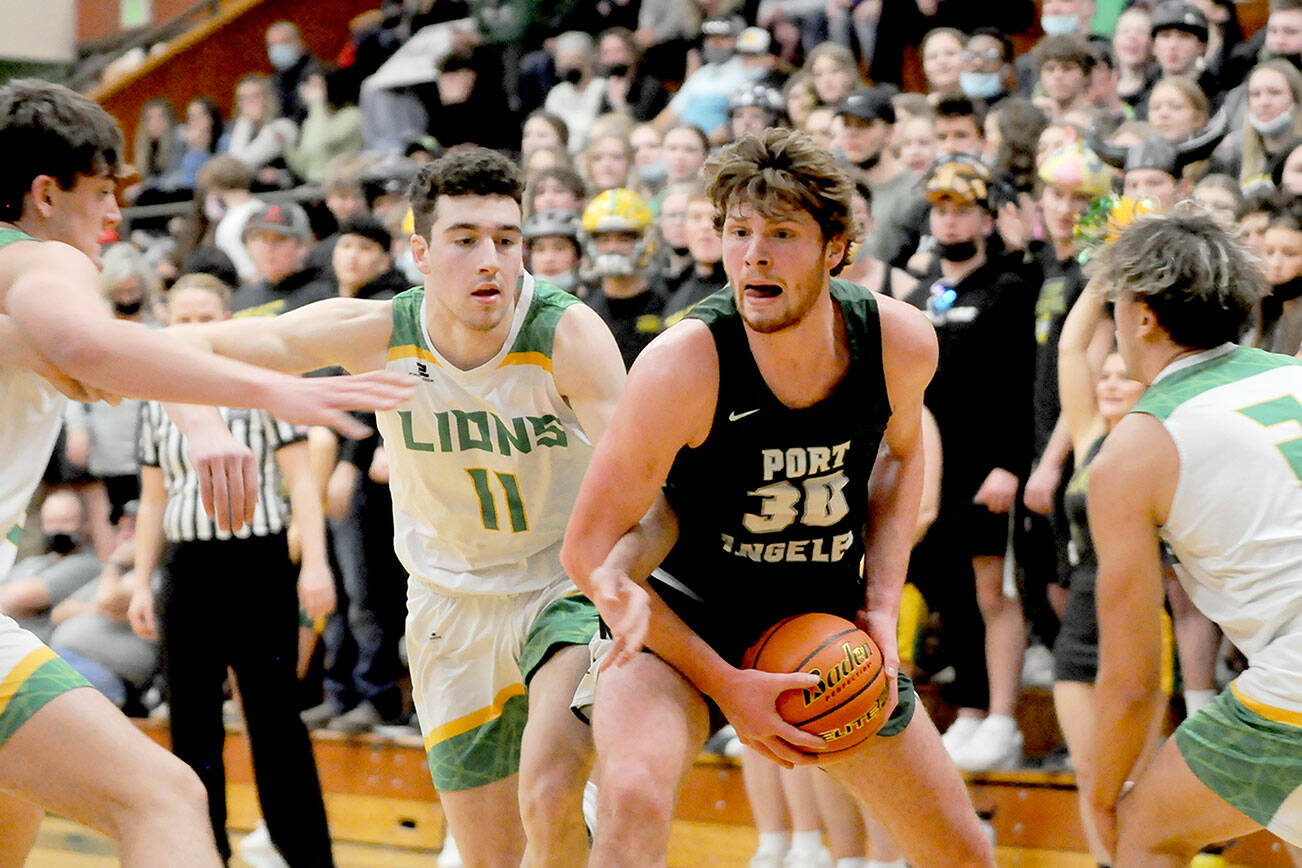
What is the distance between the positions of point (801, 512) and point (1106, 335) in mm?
2095

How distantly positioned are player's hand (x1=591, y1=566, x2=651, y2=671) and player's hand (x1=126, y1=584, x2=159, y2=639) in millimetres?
3259

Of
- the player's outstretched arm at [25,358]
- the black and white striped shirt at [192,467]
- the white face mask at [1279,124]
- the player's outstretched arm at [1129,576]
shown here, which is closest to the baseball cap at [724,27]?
the white face mask at [1279,124]

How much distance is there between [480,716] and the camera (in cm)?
424

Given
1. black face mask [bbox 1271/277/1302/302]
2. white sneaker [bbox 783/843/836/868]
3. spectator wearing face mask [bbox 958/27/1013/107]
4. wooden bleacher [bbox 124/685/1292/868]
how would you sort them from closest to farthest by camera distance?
black face mask [bbox 1271/277/1302/302]
wooden bleacher [bbox 124/685/1292/868]
white sneaker [bbox 783/843/836/868]
spectator wearing face mask [bbox 958/27/1013/107]

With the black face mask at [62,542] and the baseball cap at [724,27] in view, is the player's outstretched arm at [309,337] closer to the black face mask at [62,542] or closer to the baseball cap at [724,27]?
the black face mask at [62,542]

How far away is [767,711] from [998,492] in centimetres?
234

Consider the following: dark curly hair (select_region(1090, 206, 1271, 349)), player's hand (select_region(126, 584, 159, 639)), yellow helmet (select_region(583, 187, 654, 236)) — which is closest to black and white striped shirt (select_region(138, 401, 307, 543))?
player's hand (select_region(126, 584, 159, 639))

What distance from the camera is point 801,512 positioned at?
11.5 feet

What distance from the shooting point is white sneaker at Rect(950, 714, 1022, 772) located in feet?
17.5

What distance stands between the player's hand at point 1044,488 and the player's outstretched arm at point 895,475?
5.73 feet

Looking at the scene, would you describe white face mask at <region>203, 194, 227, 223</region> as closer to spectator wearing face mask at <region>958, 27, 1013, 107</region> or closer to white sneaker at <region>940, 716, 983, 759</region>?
spectator wearing face mask at <region>958, 27, 1013, 107</region>

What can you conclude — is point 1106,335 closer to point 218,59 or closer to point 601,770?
point 601,770

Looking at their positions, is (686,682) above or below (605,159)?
below

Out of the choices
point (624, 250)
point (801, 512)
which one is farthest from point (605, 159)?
point (801, 512)
